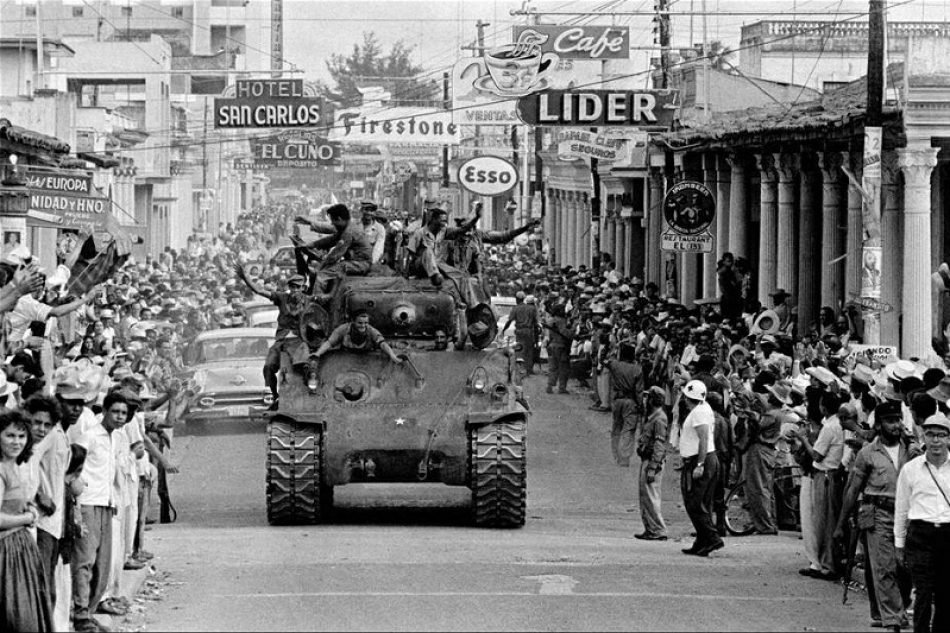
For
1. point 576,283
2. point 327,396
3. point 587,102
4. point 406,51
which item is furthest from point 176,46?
point 327,396

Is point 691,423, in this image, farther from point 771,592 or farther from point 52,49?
point 52,49

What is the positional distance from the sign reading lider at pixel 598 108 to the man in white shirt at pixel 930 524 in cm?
1855

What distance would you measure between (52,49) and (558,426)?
21.8 metres

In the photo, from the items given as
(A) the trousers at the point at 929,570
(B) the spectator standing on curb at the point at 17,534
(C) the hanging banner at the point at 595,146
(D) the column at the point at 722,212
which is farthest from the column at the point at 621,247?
(B) the spectator standing on curb at the point at 17,534

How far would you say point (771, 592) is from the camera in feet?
45.6

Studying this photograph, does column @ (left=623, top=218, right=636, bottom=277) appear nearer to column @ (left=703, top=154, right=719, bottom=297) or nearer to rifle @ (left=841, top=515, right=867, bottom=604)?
column @ (left=703, top=154, right=719, bottom=297)

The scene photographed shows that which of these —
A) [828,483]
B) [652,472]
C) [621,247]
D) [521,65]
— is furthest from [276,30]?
[828,483]

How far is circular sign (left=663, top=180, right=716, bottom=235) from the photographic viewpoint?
101 feet

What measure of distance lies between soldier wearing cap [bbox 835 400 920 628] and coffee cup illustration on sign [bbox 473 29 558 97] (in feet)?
60.2

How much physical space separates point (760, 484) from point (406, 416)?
3.33 meters

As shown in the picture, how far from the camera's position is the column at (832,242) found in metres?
29.4

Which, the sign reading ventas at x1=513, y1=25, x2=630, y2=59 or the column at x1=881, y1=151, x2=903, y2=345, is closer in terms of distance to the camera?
the column at x1=881, y1=151, x2=903, y2=345

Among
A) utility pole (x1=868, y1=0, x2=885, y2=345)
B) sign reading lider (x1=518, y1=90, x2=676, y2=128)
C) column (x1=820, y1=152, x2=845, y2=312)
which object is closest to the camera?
utility pole (x1=868, y1=0, x2=885, y2=345)

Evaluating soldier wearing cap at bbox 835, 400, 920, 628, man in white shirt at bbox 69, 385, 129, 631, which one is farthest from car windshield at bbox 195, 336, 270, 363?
soldier wearing cap at bbox 835, 400, 920, 628
